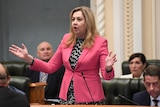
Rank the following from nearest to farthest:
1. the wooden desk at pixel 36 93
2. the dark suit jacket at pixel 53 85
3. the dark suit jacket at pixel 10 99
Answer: the dark suit jacket at pixel 10 99, the wooden desk at pixel 36 93, the dark suit jacket at pixel 53 85

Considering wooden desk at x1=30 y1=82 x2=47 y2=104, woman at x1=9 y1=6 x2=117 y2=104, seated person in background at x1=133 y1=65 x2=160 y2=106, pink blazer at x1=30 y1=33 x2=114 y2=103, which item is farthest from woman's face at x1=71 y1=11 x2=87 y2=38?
wooden desk at x1=30 y1=82 x2=47 y2=104

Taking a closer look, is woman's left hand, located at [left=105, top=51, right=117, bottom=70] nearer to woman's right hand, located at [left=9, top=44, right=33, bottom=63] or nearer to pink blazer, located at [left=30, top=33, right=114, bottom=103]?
pink blazer, located at [left=30, top=33, right=114, bottom=103]

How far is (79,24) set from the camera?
2.92 meters

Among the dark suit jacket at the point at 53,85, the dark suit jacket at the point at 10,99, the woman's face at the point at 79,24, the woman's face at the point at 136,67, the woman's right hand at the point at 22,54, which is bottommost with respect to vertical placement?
the dark suit jacket at the point at 53,85

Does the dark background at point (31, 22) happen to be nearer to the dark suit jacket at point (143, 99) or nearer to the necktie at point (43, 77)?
the necktie at point (43, 77)

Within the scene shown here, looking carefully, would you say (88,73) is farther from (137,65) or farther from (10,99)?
(137,65)

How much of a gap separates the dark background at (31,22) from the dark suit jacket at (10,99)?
418 cm

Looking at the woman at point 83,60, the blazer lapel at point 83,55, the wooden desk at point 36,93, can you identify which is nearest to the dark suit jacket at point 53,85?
the wooden desk at point 36,93

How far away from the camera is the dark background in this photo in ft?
21.1

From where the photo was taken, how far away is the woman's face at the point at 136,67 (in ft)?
15.7

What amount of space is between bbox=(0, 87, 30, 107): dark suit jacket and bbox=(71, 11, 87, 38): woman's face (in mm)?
819

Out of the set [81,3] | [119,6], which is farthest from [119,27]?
[81,3]

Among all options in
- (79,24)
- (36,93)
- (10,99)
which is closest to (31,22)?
(36,93)

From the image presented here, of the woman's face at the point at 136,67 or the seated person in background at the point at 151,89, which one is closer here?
the seated person in background at the point at 151,89
